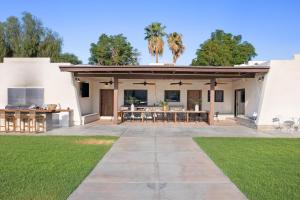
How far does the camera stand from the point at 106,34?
4572 centimetres

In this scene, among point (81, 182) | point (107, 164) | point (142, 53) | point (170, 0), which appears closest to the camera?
point (81, 182)

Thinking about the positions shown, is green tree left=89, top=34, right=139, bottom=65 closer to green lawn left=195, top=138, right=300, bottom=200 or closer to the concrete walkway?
green lawn left=195, top=138, right=300, bottom=200

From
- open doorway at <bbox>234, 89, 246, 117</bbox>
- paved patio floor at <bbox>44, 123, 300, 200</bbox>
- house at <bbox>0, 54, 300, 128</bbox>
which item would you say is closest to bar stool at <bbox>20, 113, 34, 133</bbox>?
house at <bbox>0, 54, 300, 128</bbox>

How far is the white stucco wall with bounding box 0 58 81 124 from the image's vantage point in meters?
16.1

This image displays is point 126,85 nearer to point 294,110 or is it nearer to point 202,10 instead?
point 202,10

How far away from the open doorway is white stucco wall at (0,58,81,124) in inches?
394

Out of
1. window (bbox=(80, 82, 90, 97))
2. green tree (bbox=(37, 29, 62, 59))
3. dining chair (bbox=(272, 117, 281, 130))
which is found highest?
green tree (bbox=(37, 29, 62, 59))

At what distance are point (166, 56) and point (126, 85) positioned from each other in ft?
57.7

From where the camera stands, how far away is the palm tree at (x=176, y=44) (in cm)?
3481

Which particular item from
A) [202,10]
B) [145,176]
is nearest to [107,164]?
[145,176]

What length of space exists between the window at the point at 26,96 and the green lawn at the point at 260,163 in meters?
8.77

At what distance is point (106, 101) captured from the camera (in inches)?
849

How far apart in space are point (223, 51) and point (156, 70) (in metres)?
28.0

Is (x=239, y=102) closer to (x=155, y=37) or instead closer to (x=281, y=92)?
(x=281, y=92)
